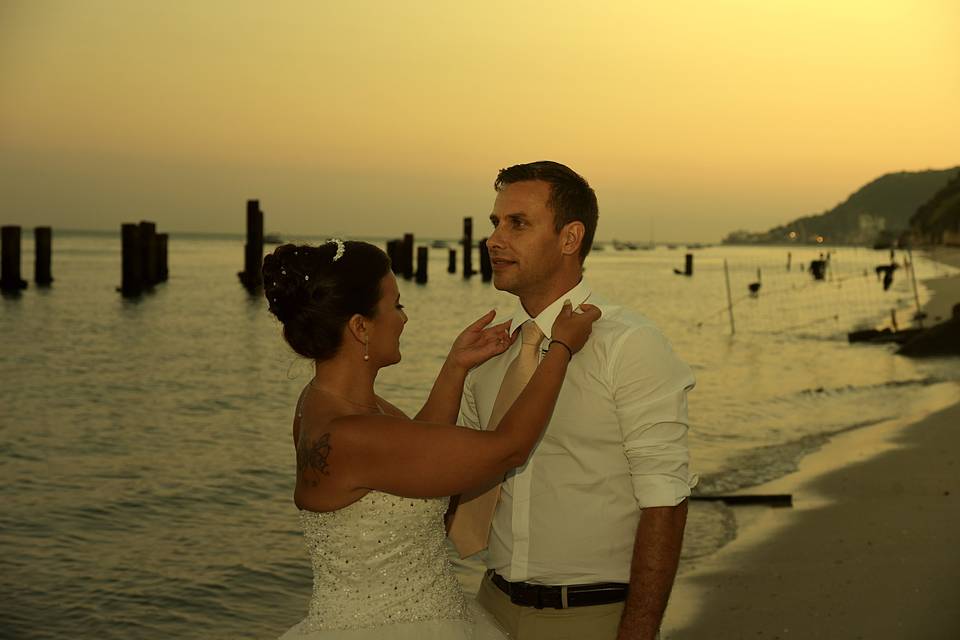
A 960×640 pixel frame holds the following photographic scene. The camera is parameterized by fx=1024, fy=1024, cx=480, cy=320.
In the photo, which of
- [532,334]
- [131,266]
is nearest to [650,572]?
[532,334]

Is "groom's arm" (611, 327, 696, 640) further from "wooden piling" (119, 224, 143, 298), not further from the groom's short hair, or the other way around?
"wooden piling" (119, 224, 143, 298)

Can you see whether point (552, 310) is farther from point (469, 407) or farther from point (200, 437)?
point (200, 437)

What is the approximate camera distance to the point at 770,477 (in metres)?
11.6

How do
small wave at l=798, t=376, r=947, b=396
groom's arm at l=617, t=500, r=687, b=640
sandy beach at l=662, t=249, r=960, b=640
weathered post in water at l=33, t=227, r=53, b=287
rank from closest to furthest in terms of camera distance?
1. groom's arm at l=617, t=500, r=687, b=640
2. sandy beach at l=662, t=249, r=960, b=640
3. small wave at l=798, t=376, r=947, b=396
4. weathered post in water at l=33, t=227, r=53, b=287

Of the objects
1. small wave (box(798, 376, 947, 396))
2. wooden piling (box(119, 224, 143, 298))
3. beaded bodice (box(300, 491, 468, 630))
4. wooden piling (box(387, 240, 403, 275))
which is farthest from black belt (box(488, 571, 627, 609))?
wooden piling (box(387, 240, 403, 275))

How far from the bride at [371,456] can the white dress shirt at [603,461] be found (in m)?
0.11

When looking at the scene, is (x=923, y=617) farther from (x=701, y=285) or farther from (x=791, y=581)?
(x=701, y=285)

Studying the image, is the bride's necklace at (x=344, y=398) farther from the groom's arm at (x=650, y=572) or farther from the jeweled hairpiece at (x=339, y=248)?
the groom's arm at (x=650, y=572)

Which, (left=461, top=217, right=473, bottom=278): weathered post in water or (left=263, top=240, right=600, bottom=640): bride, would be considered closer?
(left=263, top=240, right=600, bottom=640): bride

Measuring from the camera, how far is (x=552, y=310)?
300 cm

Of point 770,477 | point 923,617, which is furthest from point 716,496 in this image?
point 923,617

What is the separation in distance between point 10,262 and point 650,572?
44.7m

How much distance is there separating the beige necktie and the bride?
0.07 m

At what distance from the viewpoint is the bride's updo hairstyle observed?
2.83 meters
